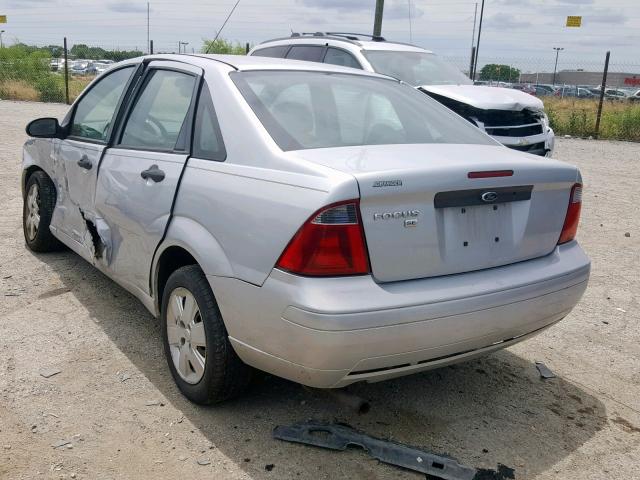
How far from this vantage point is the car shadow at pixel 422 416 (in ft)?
9.36

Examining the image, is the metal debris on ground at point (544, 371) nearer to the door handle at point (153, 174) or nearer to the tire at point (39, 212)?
the door handle at point (153, 174)

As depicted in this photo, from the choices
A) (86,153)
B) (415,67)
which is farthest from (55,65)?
(86,153)

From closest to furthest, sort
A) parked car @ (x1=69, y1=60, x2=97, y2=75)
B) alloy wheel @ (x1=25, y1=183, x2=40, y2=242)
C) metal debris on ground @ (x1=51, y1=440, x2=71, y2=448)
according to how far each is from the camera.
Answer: metal debris on ground @ (x1=51, y1=440, x2=71, y2=448) → alloy wheel @ (x1=25, y1=183, x2=40, y2=242) → parked car @ (x1=69, y1=60, x2=97, y2=75)

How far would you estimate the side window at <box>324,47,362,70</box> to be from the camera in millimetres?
8531

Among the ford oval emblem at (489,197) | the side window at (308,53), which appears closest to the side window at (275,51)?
the side window at (308,53)

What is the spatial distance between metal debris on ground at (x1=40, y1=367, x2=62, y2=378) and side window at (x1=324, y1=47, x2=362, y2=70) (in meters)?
5.97

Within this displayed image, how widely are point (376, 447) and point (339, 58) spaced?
6.64m

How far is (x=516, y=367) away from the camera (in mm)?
3822

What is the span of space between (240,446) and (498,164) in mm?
1659

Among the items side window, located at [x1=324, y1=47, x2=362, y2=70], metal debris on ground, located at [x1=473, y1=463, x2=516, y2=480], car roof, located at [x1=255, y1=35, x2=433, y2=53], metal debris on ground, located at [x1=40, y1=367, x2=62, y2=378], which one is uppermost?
car roof, located at [x1=255, y1=35, x2=433, y2=53]

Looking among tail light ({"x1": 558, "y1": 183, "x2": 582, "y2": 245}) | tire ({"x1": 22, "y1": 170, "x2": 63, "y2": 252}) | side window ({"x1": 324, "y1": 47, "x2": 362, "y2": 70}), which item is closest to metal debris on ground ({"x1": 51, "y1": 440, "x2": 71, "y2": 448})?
tail light ({"x1": 558, "y1": 183, "x2": 582, "y2": 245})

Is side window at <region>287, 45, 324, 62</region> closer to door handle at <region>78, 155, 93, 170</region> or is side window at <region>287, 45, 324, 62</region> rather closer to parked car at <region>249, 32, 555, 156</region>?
parked car at <region>249, 32, 555, 156</region>

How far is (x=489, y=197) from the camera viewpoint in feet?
9.27

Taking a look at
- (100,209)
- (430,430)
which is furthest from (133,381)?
(430,430)
